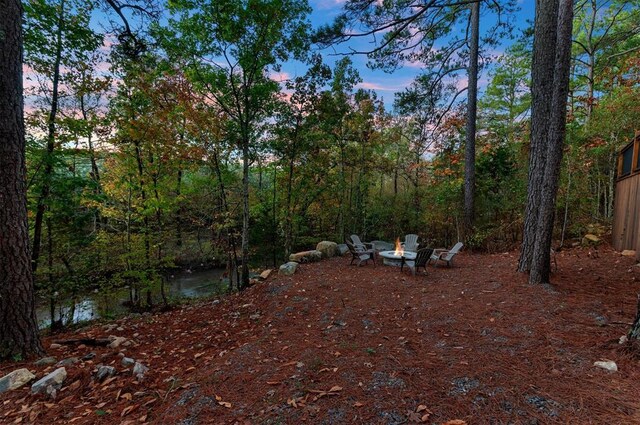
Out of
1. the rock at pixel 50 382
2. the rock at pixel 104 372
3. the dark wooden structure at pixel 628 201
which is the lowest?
the rock at pixel 104 372

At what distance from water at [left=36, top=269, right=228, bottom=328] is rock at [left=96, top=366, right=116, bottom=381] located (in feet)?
14.3

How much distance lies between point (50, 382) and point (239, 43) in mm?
5548

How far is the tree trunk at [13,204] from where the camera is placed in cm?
252

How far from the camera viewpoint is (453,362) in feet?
7.22

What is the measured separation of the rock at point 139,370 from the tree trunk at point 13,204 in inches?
49.9

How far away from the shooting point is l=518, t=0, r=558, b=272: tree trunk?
4.18 m

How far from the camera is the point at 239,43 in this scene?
5.12 metres

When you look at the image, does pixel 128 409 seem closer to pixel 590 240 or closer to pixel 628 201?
pixel 628 201

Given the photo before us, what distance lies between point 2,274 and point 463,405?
13.6ft

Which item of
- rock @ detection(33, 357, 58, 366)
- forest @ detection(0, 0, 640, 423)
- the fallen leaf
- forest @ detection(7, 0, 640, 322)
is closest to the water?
forest @ detection(0, 0, 640, 423)

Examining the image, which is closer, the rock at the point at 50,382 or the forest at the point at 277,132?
the rock at the point at 50,382

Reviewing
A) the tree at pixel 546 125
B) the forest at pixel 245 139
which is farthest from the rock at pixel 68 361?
the tree at pixel 546 125

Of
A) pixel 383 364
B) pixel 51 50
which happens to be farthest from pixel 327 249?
pixel 51 50

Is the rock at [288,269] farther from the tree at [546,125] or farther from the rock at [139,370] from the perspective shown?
the tree at [546,125]
